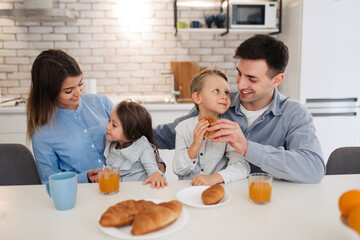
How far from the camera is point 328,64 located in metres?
3.26

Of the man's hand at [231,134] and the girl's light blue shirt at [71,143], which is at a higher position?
the man's hand at [231,134]

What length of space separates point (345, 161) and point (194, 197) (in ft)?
3.14

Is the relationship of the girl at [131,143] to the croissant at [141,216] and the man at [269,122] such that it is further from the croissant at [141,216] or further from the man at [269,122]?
the croissant at [141,216]

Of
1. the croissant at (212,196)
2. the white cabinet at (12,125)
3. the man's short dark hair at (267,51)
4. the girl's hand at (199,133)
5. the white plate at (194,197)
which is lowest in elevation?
the white cabinet at (12,125)

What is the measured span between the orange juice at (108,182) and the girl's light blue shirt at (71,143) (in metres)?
0.44

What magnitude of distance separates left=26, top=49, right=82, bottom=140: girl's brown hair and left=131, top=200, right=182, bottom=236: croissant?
1.06 m

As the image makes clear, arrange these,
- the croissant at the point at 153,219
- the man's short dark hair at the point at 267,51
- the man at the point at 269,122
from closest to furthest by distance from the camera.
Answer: the croissant at the point at 153,219 < the man at the point at 269,122 < the man's short dark hair at the point at 267,51

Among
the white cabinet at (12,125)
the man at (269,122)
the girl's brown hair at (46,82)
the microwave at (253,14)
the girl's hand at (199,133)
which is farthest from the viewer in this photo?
the microwave at (253,14)

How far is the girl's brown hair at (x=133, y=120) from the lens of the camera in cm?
169

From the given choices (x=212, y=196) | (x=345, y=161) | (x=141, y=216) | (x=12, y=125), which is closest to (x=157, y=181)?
(x=212, y=196)

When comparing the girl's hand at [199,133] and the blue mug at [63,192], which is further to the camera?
the girl's hand at [199,133]

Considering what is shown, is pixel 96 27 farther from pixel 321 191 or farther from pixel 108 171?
pixel 321 191

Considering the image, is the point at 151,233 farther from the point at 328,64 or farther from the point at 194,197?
the point at 328,64

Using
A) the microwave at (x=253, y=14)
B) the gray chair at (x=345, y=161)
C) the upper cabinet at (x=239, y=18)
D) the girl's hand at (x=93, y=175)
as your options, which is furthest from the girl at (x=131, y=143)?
the microwave at (x=253, y=14)
